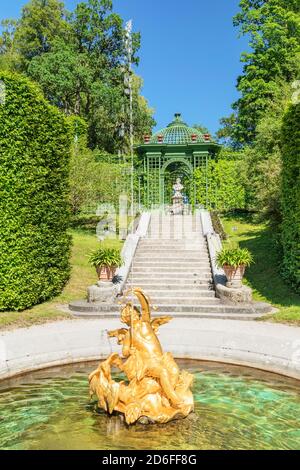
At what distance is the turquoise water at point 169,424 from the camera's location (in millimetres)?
5125

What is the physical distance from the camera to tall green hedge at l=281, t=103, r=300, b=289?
13.2 metres

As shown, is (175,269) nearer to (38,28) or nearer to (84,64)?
(84,64)

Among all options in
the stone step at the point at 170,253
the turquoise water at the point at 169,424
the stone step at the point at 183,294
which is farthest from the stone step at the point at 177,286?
the turquoise water at the point at 169,424

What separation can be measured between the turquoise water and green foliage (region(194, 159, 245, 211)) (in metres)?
21.6

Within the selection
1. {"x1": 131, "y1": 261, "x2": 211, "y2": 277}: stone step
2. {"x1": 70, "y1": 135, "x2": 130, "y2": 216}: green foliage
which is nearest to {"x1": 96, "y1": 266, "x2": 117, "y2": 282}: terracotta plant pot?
{"x1": 131, "y1": 261, "x2": 211, "y2": 277}: stone step

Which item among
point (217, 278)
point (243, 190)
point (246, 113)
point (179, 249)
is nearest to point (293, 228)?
point (217, 278)

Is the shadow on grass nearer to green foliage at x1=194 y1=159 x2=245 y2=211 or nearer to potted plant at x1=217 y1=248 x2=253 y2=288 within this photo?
potted plant at x1=217 y1=248 x2=253 y2=288

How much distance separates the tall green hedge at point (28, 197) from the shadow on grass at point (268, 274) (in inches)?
274

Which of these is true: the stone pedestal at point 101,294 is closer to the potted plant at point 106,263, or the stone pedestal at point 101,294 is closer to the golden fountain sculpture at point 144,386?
the potted plant at point 106,263

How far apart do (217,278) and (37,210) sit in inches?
251

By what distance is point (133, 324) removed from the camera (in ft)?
19.4

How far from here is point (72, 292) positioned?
14.4 metres

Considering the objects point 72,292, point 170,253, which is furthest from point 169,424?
point 170,253

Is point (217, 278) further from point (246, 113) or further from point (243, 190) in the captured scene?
point (246, 113)
